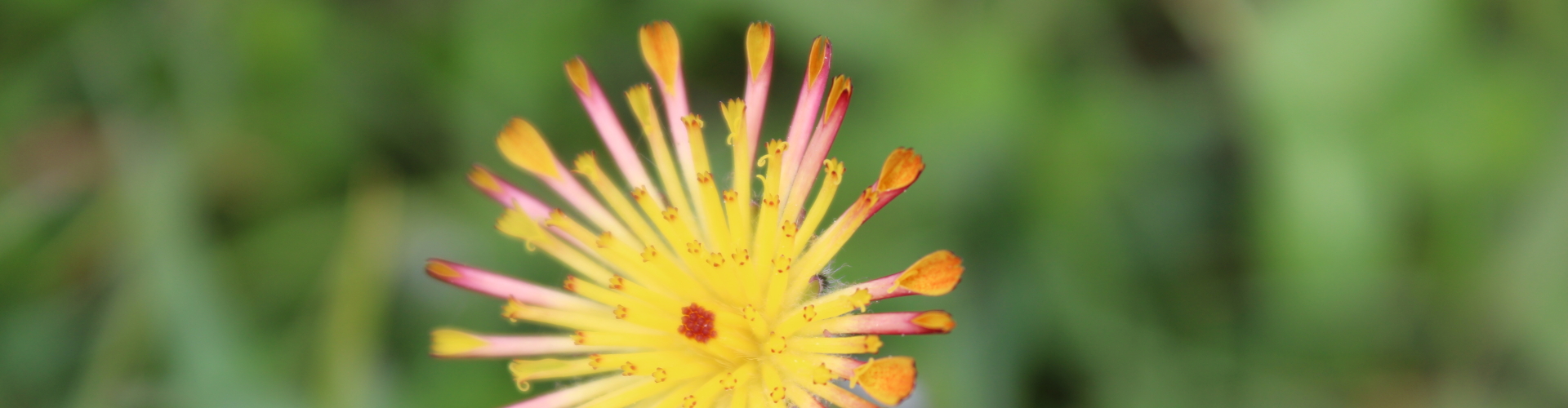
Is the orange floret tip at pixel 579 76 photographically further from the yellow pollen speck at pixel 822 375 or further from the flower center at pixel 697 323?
the yellow pollen speck at pixel 822 375

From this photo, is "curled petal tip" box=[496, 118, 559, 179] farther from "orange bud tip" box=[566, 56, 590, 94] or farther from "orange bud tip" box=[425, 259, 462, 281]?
"orange bud tip" box=[425, 259, 462, 281]

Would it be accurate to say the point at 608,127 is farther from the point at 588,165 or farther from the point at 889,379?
the point at 889,379

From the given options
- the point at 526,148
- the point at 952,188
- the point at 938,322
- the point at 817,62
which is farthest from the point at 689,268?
the point at 952,188

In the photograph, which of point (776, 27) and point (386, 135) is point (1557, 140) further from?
point (386, 135)

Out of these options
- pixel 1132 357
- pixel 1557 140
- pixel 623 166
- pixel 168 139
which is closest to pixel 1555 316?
pixel 1557 140

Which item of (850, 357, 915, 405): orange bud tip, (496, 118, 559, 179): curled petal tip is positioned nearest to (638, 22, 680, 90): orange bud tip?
(496, 118, 559, 179): curled petal tip

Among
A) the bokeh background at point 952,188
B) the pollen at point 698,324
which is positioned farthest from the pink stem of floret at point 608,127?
the bokeh background at point 952,188
